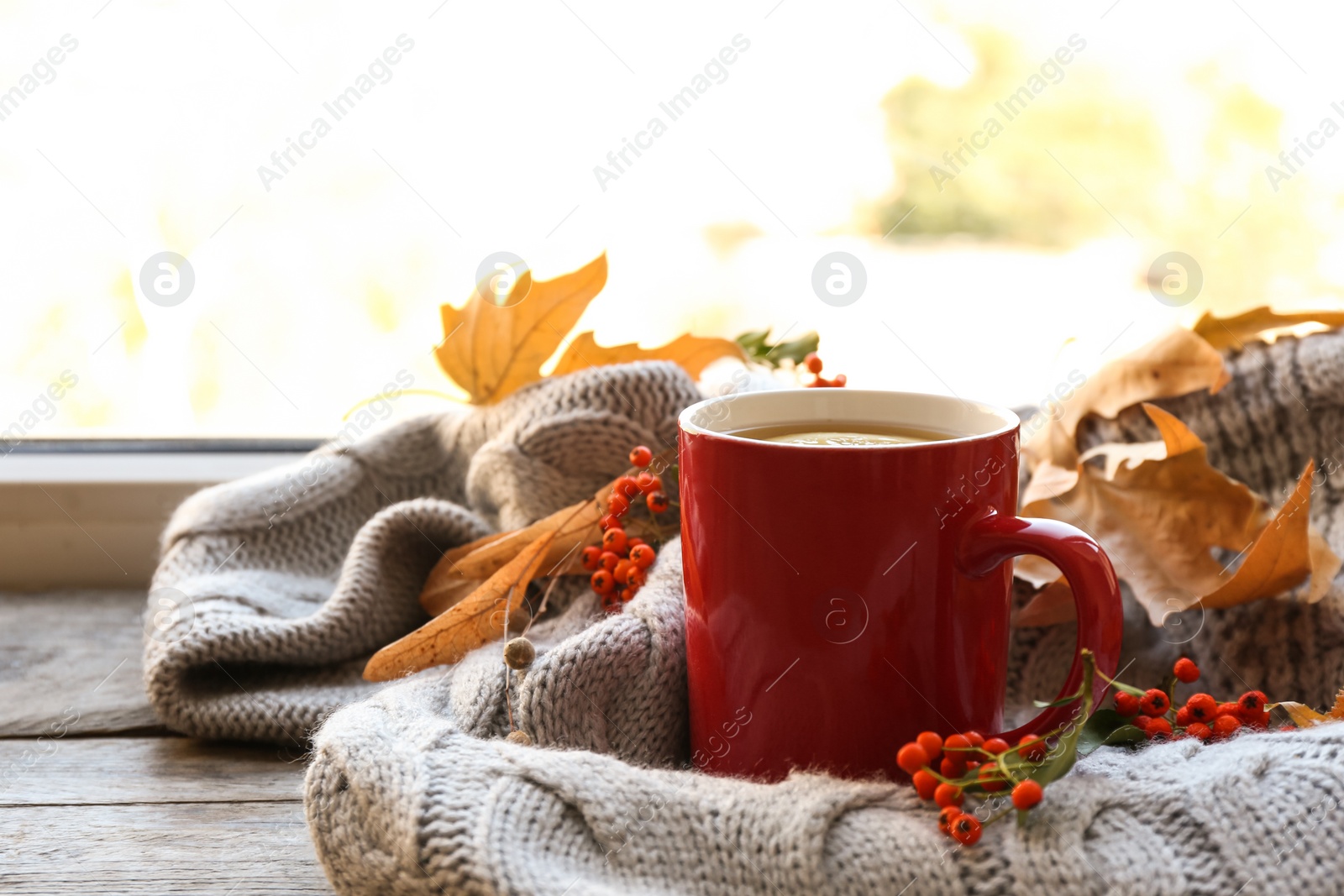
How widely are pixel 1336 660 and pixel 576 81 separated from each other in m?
0.62

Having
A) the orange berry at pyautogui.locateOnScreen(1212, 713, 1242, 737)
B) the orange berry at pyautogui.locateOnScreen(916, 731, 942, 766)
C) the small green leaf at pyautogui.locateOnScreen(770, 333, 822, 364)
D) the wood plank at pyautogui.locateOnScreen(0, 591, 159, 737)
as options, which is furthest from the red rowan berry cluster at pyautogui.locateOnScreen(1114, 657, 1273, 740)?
the wood plank at pyautogui.locateOnScreen(0, 591, 159, 737)

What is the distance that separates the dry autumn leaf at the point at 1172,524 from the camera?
549 mm

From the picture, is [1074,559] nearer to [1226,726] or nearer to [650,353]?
[1226,726]

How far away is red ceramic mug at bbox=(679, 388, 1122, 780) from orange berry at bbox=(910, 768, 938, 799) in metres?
0.04

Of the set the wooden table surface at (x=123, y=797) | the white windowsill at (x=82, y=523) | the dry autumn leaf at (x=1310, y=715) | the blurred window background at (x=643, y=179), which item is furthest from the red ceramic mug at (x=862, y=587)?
the white windowsill at (x=82, y=523)

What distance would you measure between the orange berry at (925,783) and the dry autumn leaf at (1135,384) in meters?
0.29

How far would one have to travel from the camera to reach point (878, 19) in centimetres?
84

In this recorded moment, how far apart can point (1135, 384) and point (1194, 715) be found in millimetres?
230

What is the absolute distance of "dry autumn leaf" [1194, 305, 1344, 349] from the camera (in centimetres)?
65

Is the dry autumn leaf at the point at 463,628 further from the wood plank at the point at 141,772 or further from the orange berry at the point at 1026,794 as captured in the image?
the orange berry at the point at 1026,794

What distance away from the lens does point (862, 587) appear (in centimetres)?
42

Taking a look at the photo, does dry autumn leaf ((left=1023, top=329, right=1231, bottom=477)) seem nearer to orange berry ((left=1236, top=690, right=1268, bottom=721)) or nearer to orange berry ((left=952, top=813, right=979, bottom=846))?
orange berry ((left=1236, top=690, right=1268, bottom=721))

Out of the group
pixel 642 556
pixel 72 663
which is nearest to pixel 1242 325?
pixel 642 556

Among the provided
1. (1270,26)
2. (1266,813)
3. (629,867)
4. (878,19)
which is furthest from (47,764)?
(1270,26)
